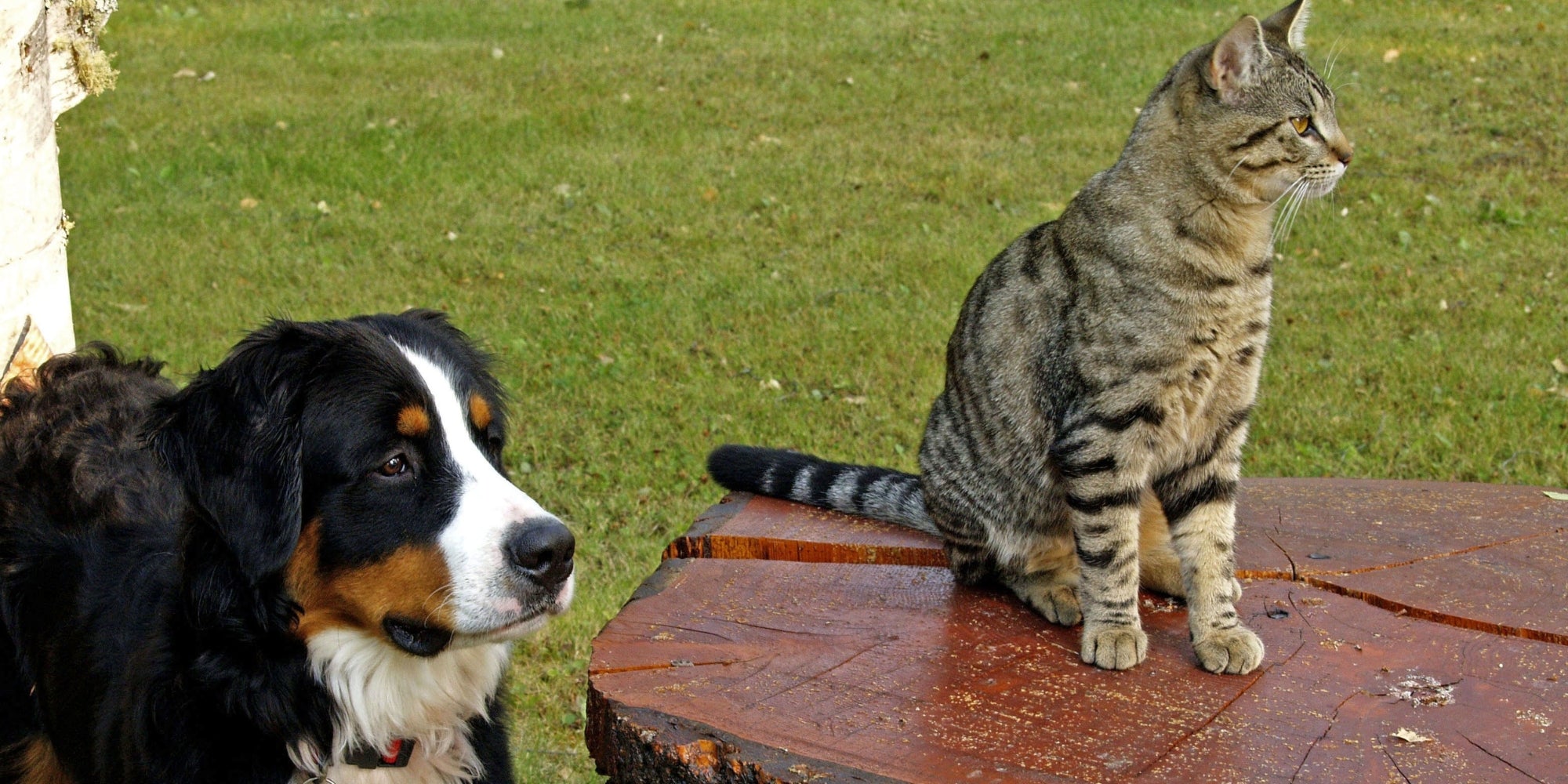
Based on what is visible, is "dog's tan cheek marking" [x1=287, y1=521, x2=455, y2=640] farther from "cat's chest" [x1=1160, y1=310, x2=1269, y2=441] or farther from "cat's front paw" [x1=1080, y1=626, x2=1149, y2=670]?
"cat's chest" [x1=1160, y1=310, x2=1269, y2=441]

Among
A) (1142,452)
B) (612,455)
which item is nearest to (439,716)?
(1142,452)

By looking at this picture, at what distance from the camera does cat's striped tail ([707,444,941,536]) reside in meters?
3.96

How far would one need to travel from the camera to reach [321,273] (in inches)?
343

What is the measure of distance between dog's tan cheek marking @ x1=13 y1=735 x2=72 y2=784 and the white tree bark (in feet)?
4.02

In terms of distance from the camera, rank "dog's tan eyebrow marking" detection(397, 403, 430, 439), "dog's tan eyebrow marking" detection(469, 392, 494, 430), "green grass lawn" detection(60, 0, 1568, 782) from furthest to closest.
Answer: "green grass lawn" detection(60, 0, 1568, 782)
"dog's tan eyebrow marking" detection(469, 392, 494, 430)
"dog's tan eyebrow marking" detection(397, 403, 430, 439)

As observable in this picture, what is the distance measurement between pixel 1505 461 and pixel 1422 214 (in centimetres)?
383

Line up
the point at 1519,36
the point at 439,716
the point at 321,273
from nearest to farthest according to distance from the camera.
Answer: the point at 439,716
the point at 321,273
the point at 1519,36

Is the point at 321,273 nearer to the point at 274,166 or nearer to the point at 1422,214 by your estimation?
the point at 274,166

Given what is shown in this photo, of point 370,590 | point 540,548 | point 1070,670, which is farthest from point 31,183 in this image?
point 1070,670

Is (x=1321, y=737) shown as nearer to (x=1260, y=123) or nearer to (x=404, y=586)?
(x=1260, y=123)

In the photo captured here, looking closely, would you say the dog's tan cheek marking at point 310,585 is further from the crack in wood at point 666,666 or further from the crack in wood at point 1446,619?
the crack in wood at point 1446,619

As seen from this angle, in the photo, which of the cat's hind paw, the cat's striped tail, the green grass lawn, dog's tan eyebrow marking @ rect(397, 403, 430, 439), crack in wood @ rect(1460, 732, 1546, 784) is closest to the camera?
crack in wood @ rect(1460, 732, 1546, 784)

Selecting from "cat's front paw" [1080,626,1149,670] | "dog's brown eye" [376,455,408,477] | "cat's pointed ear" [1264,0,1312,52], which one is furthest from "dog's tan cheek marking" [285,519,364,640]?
"cat's pointed ear" [1264,0,1312,52]

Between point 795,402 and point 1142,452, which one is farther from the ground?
point 1142,452
